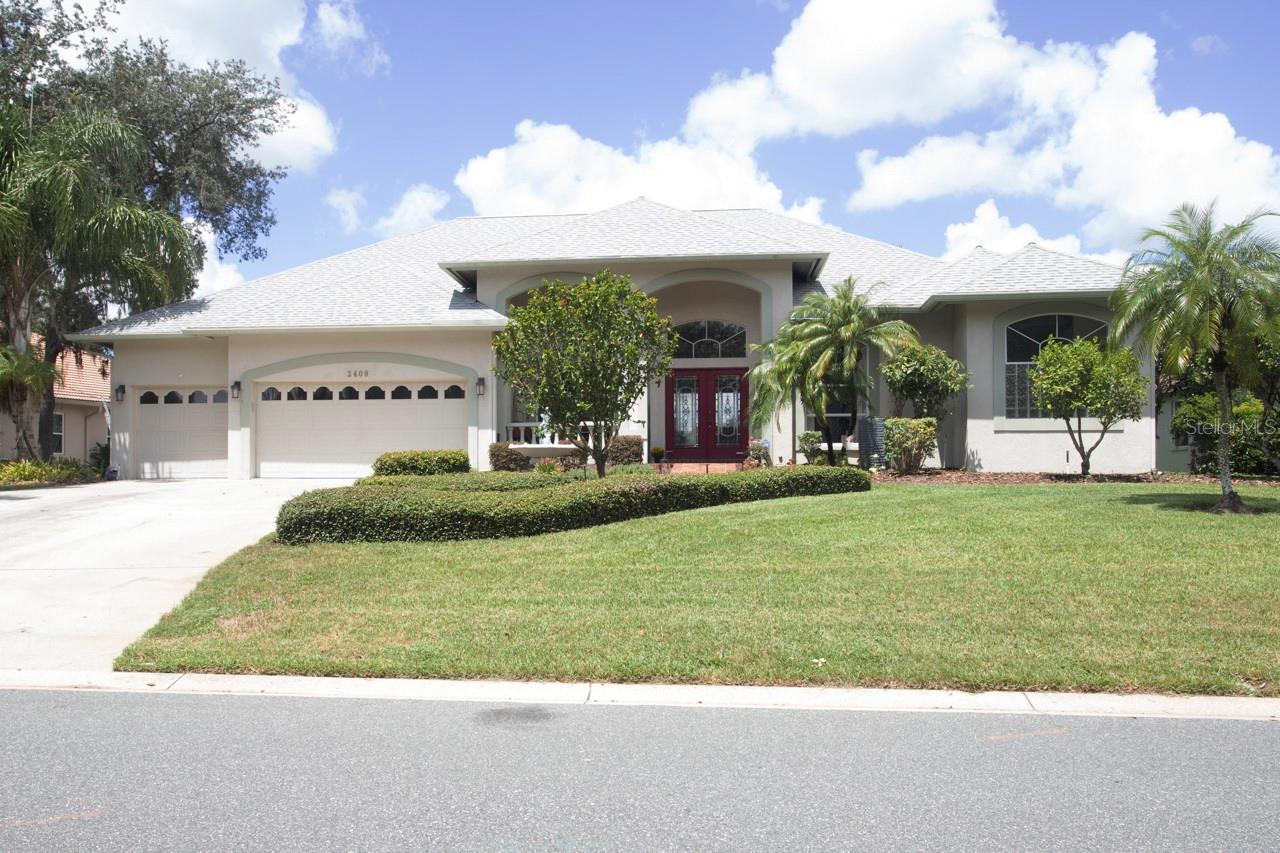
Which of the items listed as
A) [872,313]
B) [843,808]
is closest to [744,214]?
[872,313]

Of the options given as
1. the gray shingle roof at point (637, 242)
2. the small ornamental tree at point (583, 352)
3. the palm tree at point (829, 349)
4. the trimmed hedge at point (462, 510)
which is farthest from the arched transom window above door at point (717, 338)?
the trimmed hedge at point (462, 510)

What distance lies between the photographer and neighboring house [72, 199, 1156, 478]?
20.1 m

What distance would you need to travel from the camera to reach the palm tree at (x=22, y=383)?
2020 cm

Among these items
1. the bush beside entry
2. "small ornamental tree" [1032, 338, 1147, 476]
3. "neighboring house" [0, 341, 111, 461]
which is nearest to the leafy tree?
the bush beside entry

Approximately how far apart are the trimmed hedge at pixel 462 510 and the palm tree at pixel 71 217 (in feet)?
41.7

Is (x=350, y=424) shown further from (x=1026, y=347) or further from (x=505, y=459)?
(x=1026, y=347)

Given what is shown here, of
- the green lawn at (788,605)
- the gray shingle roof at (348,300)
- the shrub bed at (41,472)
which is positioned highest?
the gray shingle roof at (348,300)

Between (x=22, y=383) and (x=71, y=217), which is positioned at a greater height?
(x=71, y=217)

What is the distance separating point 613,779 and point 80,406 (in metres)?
33.2

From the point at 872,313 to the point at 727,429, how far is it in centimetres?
533

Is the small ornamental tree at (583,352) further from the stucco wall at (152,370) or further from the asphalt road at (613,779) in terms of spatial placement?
the stucco wall at (152,370)

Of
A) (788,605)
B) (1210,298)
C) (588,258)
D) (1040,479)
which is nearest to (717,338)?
(588,258)

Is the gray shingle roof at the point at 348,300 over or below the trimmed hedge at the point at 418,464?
over

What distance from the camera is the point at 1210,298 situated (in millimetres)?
11727
